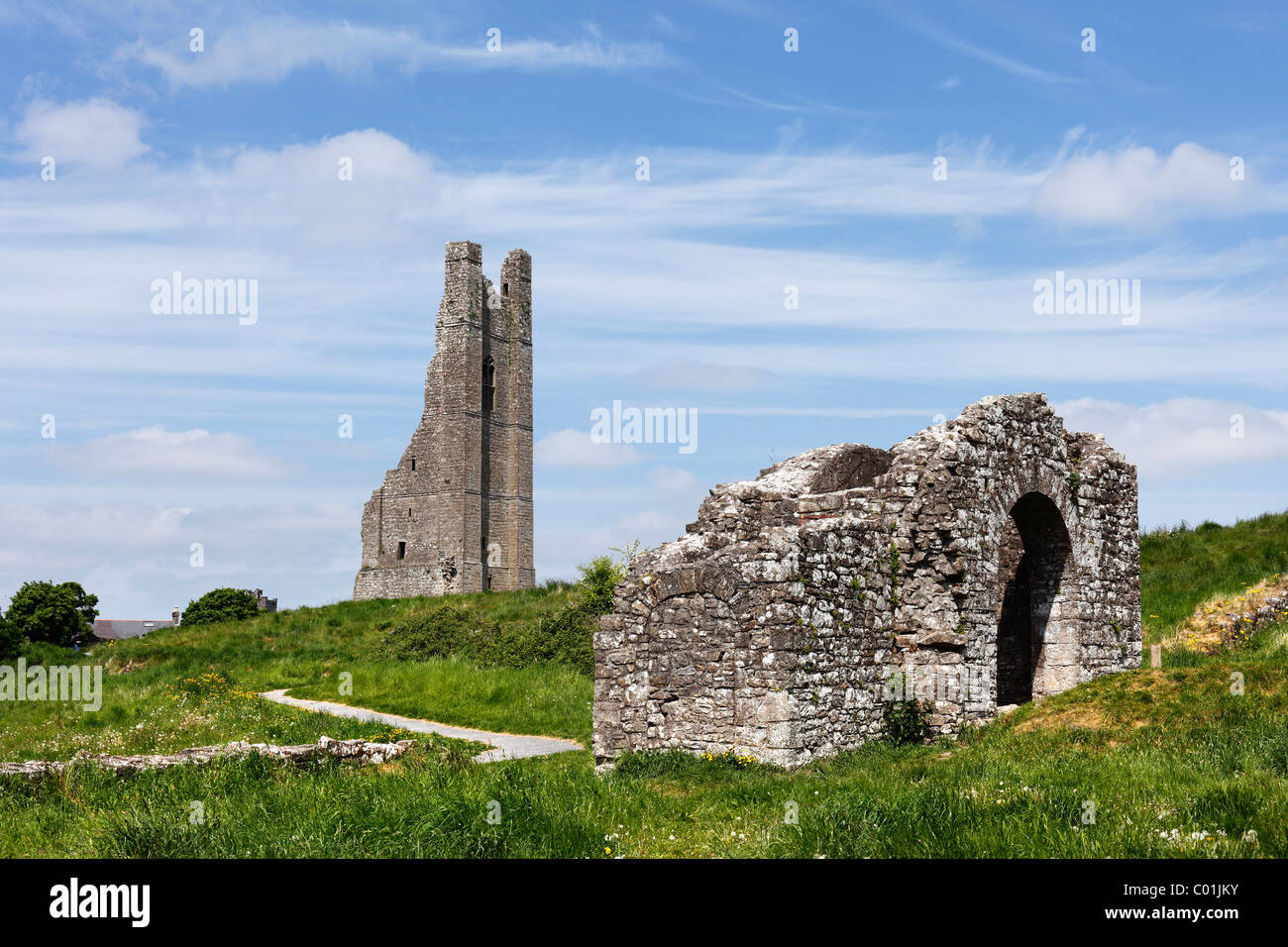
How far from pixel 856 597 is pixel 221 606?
3742 cm

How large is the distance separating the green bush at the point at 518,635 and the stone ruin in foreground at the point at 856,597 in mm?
9751

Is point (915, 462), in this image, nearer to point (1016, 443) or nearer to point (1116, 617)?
point (1016, 443)

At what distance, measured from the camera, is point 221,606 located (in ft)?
144

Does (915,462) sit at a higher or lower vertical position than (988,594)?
higher

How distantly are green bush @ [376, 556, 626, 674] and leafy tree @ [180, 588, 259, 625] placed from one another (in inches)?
613

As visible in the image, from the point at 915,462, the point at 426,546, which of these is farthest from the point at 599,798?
the point at 426,546

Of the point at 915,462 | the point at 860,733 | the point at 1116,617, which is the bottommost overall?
the point at 860,733

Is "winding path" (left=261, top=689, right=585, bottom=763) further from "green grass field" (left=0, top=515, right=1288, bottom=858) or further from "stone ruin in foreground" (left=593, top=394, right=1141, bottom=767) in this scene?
"stone ruin in foreground" (left=593, top=394, right=1141, bottom=767)

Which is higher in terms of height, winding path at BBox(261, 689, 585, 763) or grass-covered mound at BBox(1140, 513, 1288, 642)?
grass-covered mound at BBox(1140, 513, 1288, 642)

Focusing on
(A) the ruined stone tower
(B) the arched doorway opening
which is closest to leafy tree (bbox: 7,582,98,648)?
(A) the ruined stone tower

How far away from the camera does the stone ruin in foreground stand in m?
11.5

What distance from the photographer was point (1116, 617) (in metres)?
16.4
